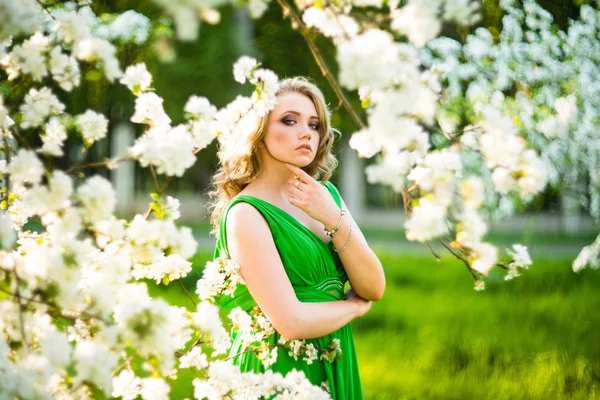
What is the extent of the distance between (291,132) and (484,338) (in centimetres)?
346

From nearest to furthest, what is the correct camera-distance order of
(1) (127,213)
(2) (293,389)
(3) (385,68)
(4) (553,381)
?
1. (3) (385,68)
2. (2) (293,389)
3. (4) (553,381)
4. (1) (127,213)

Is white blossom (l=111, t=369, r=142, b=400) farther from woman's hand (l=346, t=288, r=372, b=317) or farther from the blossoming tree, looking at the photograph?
woman's hand (l=346, t=288, r=372, b=317)

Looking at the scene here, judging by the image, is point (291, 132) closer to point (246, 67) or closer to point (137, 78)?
point (246, 67)

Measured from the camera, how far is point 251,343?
2.21 m

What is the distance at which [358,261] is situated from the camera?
2209 mm

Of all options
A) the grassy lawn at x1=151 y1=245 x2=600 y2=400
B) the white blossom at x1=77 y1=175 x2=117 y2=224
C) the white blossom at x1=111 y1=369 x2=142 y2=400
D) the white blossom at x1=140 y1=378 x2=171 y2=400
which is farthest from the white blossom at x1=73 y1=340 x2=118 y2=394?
the grassy lawn at x1=151 y1=245 x2=600 y2=400

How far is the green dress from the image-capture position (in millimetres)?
2207

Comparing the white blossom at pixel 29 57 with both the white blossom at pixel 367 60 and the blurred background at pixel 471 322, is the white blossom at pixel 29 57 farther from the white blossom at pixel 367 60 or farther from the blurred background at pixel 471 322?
the white blossom at pixel 367 60

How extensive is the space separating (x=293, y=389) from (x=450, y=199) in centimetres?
83

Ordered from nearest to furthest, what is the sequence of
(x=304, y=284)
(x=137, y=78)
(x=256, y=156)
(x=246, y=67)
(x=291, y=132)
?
1. (x=137, y=78)
2. (x=246, y=67)
3. (x=304, y=284)
4. (x=291, y=132)
5. (x=256, y=156)

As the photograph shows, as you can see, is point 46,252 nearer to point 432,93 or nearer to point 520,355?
point 432,93

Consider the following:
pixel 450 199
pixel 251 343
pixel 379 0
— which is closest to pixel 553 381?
pixel 251 343

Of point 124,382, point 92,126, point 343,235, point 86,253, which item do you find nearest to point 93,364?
point 86,253

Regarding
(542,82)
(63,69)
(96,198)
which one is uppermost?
(542,82)
